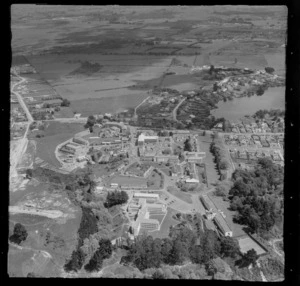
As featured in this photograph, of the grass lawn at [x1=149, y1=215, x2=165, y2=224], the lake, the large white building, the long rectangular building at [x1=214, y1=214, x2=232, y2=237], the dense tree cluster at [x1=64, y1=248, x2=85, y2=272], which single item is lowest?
the dense tree cluster at [x1=64, y1=248, x2=85, y2=272]

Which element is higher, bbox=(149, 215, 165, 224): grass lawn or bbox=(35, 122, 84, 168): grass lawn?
bbox=(35, 122, 84, 168): grass lawn

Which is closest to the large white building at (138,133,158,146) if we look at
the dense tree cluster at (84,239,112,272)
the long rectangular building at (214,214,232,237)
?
the long rectangular building at (214,214,232,237)

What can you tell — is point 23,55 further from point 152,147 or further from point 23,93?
point 152,147

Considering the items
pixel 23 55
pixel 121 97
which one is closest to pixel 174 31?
pixel 121 97

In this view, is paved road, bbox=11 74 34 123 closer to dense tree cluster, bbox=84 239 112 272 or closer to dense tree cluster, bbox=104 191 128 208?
dense tree cluster, bbox=104 191 128 208

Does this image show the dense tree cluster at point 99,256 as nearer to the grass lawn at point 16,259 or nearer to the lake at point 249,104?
the grass lawn at point 16,259
